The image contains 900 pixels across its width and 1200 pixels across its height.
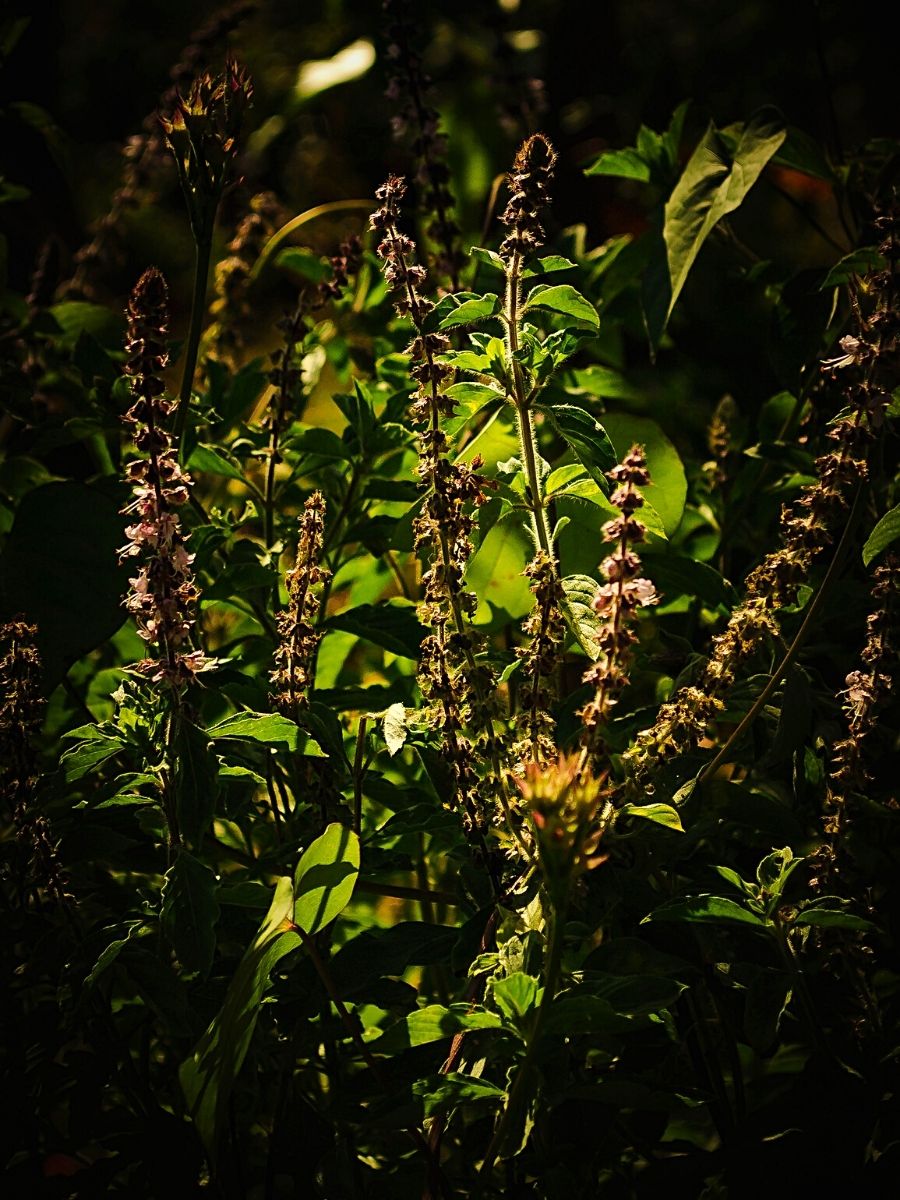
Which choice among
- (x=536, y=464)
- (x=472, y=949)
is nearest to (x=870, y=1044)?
(x=472, y=949)

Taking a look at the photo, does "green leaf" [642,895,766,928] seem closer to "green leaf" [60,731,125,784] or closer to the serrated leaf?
the serrated leaf

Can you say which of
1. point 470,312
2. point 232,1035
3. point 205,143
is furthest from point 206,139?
point 232,1035

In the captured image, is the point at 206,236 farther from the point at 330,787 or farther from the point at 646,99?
the point at 646,99

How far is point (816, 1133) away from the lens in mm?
504

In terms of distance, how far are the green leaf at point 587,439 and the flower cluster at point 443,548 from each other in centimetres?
4

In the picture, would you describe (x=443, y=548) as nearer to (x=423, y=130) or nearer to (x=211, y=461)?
(x=211, y=461)

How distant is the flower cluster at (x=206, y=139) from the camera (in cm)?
54

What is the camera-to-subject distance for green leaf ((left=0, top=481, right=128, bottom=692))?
2.06 ft

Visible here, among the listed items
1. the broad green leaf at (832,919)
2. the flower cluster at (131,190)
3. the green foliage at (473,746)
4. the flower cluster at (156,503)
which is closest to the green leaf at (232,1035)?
the green foliage at (473,746)

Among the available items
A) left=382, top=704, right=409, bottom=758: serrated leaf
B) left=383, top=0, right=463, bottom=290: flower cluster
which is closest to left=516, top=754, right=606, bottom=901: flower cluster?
left=382, top=704, right=409, bottom=758: serrated leaf

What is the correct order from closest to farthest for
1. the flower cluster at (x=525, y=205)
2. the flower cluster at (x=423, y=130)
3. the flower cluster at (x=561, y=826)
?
1. the flower cluster at (x=561, y=826)
2. the flower cluster at (x=525, y=205)
3. the flower cluster at (x=423, y=130)

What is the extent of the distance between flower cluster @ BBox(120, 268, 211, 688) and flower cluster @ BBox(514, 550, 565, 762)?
14 centimetres

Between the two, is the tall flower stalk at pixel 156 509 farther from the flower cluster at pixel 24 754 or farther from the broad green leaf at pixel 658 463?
the broad green leaf at pixel 658 463

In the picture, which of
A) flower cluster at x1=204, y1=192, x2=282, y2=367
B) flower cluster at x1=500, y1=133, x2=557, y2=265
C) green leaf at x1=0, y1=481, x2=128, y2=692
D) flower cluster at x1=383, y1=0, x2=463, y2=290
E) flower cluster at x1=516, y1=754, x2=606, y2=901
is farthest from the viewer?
flower cluster at x1=204, y1=192, x2=282, y2=367
